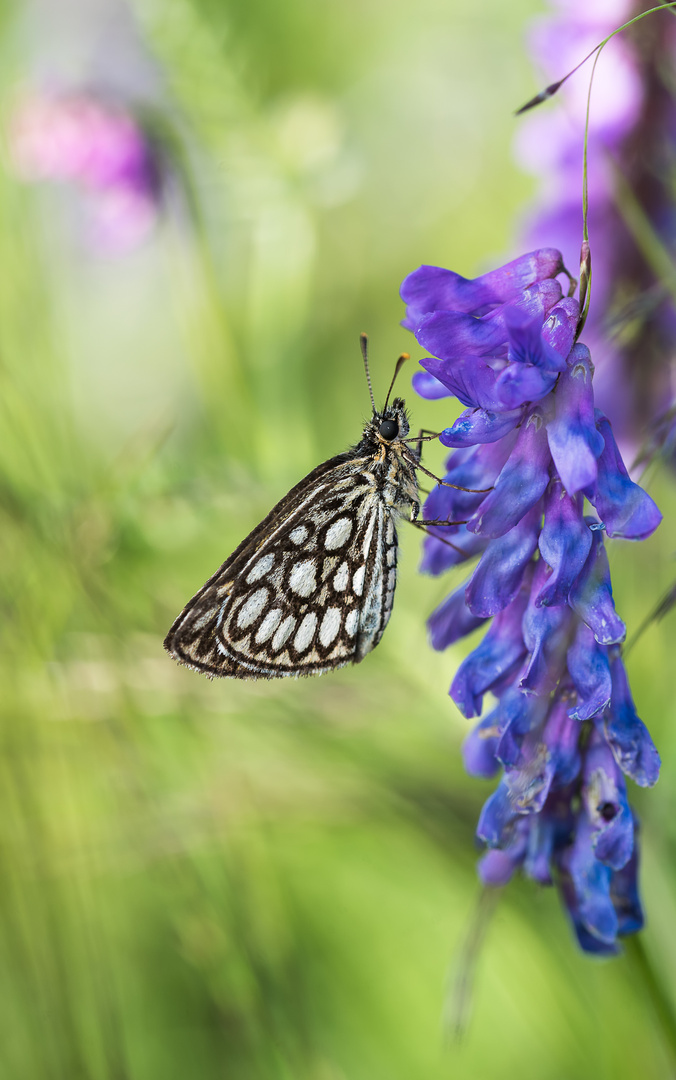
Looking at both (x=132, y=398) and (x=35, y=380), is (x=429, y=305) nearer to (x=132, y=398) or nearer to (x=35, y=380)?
(x=35, y=380)

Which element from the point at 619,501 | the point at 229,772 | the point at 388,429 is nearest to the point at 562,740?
the point at 619,501

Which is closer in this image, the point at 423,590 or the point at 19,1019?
the point at 19,1019

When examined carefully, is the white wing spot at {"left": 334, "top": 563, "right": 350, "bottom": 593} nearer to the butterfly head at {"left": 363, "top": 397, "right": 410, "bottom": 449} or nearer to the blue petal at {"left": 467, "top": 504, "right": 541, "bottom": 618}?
the butterfly head at {"left": 363, "top": 397, "right": 410, "bottom": 449}

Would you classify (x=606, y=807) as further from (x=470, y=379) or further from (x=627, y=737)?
(x=470, y=379)

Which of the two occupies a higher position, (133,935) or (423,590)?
(423,590)

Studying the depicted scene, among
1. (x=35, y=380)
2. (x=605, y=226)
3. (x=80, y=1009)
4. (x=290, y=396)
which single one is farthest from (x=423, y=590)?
(x=80, y=1009)

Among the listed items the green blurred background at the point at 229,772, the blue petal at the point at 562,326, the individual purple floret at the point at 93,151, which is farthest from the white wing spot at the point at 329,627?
the individual purple floret at the point at 93,151
